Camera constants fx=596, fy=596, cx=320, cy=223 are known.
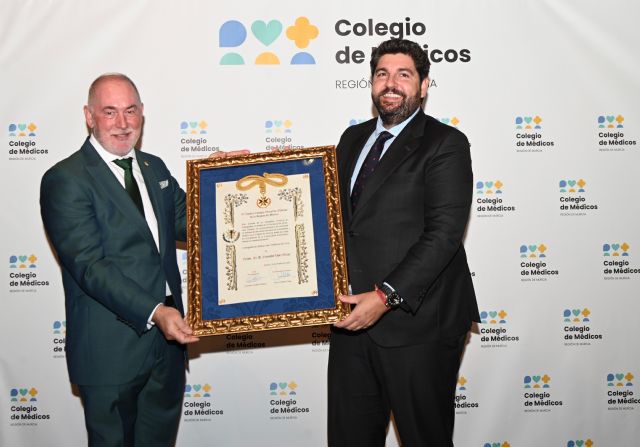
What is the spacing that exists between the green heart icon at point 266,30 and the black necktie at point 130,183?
5.03 feet

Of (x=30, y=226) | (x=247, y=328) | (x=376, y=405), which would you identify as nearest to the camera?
(x=247, y=328)

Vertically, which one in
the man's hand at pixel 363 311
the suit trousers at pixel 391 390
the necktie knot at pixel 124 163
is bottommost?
the suit trousers at pixel 391 390

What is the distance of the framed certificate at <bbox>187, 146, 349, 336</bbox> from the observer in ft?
8.77

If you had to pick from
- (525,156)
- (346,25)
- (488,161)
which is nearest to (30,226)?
(346,25)

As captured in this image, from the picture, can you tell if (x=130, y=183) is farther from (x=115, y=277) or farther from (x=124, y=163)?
(x=115, y=277)

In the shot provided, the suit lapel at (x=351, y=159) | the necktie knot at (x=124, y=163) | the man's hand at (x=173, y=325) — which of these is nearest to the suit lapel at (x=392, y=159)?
the suit lapel at (x=351, y=159)

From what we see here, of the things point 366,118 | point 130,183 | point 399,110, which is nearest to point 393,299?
point 399,110

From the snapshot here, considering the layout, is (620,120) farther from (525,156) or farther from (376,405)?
(376,405)

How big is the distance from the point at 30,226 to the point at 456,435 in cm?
323

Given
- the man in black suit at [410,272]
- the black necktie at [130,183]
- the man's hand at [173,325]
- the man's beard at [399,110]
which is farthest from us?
the man's beard at [399,110]

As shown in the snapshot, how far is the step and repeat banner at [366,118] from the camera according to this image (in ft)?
13.0

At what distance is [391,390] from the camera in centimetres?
287

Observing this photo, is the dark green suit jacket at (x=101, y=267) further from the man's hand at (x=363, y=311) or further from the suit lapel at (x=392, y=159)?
the suit lapel at (x=392, y=159)

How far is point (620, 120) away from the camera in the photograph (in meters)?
4.08
